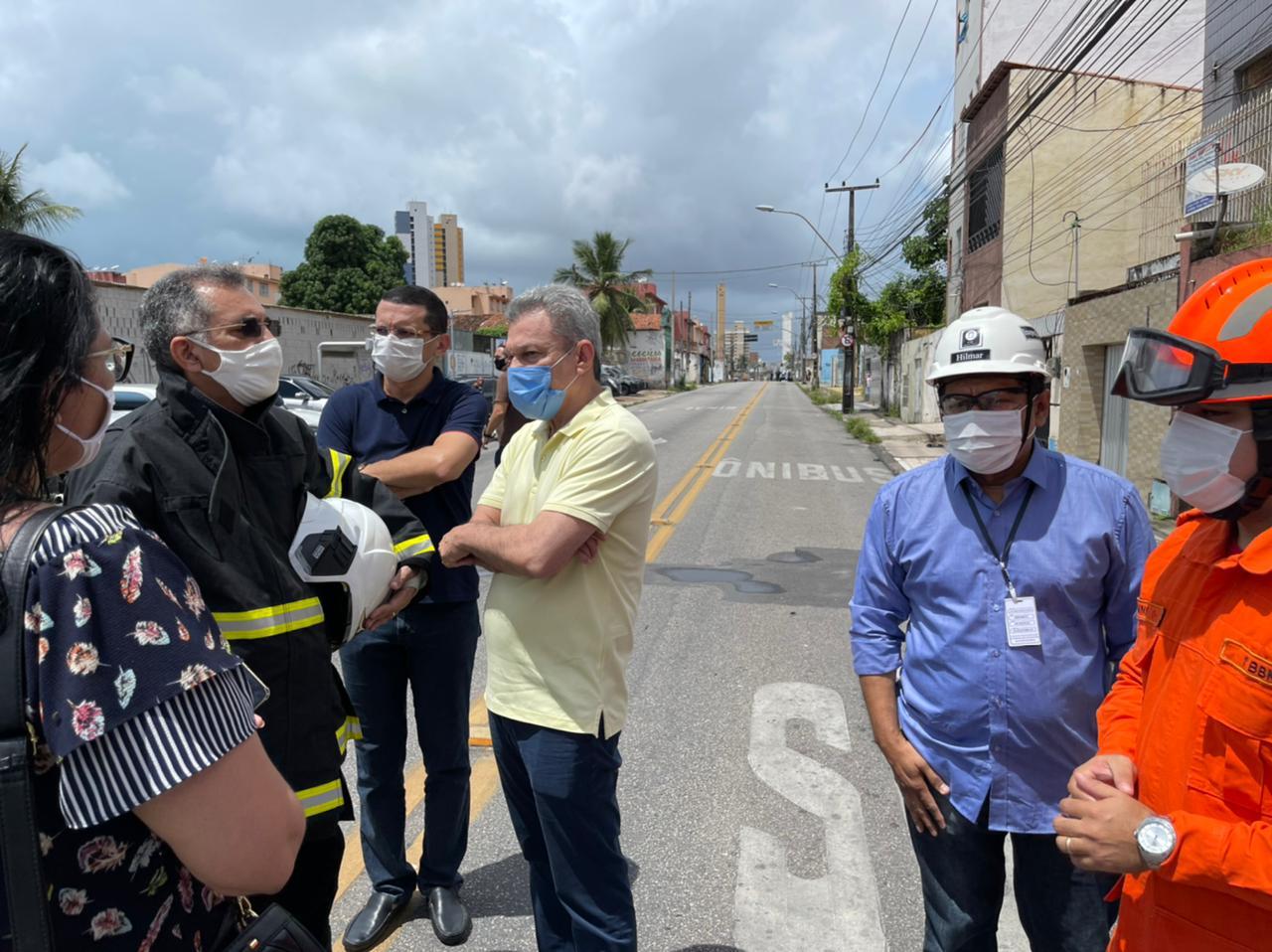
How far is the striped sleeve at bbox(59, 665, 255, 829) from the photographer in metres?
1.05

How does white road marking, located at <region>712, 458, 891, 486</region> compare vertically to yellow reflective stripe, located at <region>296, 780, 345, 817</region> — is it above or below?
Result: below

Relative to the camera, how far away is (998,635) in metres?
2.05

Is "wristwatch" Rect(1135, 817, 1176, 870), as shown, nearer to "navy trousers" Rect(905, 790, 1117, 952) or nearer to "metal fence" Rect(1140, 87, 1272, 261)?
"navy trousers" Rect(905, 790, 1117, 952)

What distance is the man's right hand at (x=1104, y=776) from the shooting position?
1583 millimetres

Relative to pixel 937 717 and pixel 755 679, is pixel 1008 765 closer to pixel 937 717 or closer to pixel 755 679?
pixel 937 717

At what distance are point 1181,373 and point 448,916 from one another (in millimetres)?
2712

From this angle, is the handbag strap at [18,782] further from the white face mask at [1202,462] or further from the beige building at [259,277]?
the beige building at [259,277]

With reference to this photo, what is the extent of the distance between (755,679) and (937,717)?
323 centimetres

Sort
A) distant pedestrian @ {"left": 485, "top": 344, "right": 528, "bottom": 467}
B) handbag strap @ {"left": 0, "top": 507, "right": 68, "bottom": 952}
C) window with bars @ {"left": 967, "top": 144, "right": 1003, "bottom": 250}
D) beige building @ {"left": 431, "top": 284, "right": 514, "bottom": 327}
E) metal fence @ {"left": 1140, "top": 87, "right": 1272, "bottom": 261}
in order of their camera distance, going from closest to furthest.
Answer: handbag strap @ {"left": 0, "top": 507, "right": 68, "bottom": 952}
distant pedestrian @ {"left": 485, "top": 344, "right": 528, "bottom": 467}
metal fence @ {"left": 1140, "top": 87, "right": 1272, "bottom": 261}
window with bars @ {"left": 967, "top": 144, "right": 1003, "bottom": 250}
beige building @ {"left": 431, "top": 284, "right": 514, "bottom": 327}

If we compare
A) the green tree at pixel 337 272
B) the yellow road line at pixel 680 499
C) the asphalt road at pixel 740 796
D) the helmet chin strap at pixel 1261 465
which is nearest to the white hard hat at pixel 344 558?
the asphalt road at pixel 740 796

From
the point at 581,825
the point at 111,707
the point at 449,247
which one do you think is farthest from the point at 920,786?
the point at 449,247

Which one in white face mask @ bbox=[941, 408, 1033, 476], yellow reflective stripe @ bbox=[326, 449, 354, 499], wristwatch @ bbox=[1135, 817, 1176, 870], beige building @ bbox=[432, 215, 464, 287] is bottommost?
wristwatch @ bbox=[1135, 817, 1176, 870]

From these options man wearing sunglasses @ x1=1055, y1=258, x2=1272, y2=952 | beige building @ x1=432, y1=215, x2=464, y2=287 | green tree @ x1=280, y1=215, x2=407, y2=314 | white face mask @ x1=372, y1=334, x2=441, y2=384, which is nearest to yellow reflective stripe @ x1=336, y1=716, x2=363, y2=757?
white face mask @ x1=372, y1=334, x2=441, y2=384

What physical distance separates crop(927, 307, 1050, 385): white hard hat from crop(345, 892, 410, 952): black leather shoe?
2.50 meters
